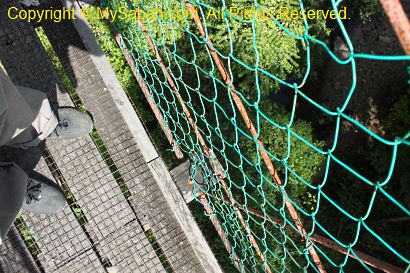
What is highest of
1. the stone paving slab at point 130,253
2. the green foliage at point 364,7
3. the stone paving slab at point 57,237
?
the green foliage at point 364,7

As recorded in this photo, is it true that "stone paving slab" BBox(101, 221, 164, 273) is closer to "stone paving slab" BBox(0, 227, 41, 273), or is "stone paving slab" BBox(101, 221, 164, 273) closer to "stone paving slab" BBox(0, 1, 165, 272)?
"stone paving slab" BBox(0, 1, 165, 272)

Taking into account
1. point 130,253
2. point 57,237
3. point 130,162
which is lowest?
point 130,253

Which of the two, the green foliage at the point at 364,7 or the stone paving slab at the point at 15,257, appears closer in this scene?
the stone paving slab at the point at 15,257

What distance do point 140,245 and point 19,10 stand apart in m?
1.52

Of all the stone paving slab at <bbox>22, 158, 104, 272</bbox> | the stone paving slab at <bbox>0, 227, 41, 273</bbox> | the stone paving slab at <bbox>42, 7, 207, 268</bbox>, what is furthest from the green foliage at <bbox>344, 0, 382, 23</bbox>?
the stone paving slab at <bbox>0, 227, 41, 273</bbox>

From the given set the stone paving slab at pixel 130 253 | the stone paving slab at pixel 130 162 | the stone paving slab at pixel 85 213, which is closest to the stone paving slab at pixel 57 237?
the stone paving slab at pixel 85 213

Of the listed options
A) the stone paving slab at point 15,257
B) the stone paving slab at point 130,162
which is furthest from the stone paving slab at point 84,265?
the stone paving slab at point 130,162

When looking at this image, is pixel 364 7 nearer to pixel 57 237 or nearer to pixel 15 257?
pixel 57 237

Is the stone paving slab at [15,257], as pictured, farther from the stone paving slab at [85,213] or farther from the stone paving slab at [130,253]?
the stone paving slab at [130,253]

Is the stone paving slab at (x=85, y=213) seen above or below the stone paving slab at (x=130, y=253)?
above

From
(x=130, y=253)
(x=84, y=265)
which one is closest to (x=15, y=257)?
(x=84, y=265)

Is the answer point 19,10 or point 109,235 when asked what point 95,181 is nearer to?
point 109,235

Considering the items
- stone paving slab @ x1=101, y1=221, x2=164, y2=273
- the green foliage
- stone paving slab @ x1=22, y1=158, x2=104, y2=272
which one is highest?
the green foliage

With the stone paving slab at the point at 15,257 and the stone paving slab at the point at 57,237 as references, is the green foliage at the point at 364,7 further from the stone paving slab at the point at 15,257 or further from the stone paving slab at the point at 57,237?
the stone paving slab at the point at 15,257
